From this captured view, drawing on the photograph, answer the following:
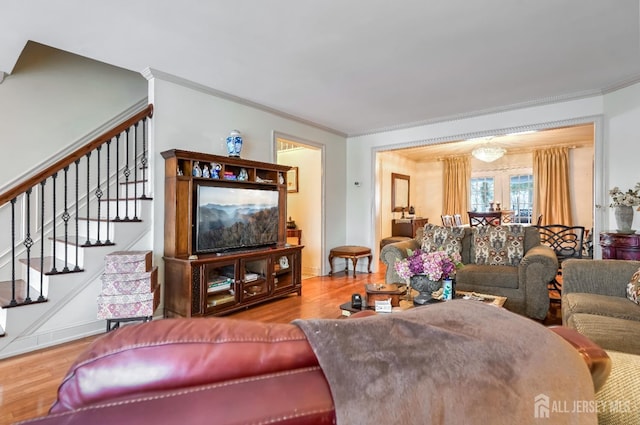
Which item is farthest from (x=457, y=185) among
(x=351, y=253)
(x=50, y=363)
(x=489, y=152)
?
(x=50, y=363)

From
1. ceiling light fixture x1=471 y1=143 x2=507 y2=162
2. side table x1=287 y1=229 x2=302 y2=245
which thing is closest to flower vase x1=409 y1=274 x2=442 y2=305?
side table x1=287 y1=229 x2=302 y2=245

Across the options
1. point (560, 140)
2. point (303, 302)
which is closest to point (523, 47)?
point (303, 302)

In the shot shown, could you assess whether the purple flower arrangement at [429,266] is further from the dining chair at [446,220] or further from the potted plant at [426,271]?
the dining chair at [446,220]

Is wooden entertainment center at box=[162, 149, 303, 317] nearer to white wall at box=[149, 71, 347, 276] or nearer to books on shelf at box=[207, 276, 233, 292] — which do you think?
books on shelf at box=[207, 276, 233, 292]

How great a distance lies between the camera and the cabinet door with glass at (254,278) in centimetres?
358

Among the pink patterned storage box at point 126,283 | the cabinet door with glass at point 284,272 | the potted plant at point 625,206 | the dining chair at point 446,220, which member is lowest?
the cabinet door with glass at point 284,272

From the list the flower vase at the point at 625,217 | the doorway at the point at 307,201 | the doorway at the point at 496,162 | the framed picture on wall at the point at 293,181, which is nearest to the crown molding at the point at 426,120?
the doorway at the point at 496,162

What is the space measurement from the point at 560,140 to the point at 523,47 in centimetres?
465

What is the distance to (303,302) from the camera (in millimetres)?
3955

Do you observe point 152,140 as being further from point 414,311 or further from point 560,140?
point 560,140

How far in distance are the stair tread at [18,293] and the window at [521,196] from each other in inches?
325

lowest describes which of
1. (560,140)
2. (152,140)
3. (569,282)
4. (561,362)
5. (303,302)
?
(303,302)

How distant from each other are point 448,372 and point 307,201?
17.3ft

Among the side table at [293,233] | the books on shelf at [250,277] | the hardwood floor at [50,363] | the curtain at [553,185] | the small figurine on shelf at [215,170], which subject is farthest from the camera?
the curtain at [553,185]
